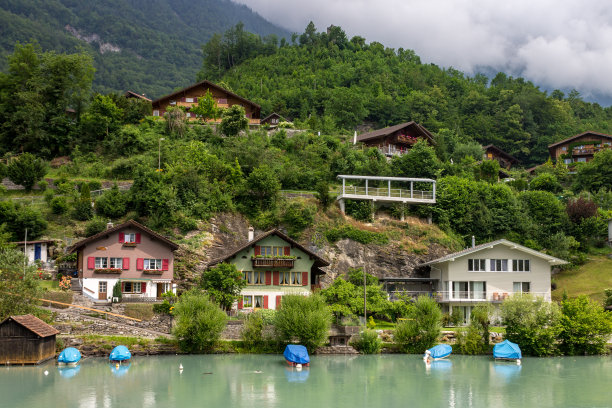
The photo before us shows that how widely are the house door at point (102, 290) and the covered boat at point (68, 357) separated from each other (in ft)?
32.1

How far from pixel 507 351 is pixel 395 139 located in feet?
138

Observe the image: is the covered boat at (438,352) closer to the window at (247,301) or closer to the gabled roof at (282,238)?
the gabled roof at (282,238)

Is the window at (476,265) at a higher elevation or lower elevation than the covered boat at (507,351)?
higher

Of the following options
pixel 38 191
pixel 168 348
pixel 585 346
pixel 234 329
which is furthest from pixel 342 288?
pixel 38 191

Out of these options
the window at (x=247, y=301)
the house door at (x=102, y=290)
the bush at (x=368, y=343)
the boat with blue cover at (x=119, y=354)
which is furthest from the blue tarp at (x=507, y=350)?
the house door at (x=102, y=290)

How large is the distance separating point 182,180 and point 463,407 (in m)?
36.6

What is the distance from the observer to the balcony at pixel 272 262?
53.2 m

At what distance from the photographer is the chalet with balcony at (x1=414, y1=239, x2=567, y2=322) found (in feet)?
185

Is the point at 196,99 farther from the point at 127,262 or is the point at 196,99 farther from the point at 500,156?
the point at 500,156

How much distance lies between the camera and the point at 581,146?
9462 cm

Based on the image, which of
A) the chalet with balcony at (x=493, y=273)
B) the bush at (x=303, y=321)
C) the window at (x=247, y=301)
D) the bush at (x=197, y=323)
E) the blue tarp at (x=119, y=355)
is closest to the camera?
the blue tarp at (x=119, y=355)

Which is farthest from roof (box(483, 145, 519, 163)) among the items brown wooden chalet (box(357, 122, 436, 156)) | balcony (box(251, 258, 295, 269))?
balcony (box(251, 258, 295, 269))

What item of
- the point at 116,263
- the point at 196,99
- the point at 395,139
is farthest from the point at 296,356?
the point at 196,99

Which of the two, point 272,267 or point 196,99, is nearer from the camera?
point 272,267
